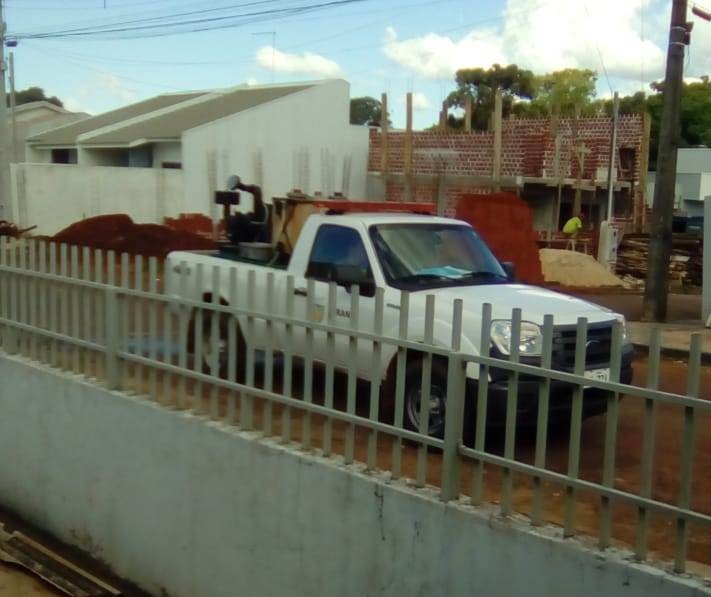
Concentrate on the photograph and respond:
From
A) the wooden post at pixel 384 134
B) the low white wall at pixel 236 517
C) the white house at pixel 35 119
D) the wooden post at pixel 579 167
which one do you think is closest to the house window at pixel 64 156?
the white house at pixel 35 119

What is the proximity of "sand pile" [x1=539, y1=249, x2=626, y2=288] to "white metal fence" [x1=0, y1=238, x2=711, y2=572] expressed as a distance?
14.4 metres

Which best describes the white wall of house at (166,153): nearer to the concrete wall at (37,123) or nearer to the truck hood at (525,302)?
the concrete wall at (37,123)

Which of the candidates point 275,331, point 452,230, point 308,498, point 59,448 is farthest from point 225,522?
point 452,230

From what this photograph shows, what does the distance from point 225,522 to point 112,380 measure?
4.66ft

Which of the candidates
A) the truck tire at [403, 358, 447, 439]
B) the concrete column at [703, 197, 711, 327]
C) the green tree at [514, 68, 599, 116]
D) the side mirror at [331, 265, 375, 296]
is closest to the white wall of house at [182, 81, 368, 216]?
the concrete column at [703, 197, 711, 327]

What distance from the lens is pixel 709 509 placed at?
5020 mm

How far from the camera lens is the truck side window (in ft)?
24.6

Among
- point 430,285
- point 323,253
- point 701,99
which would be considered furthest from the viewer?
point 701,99

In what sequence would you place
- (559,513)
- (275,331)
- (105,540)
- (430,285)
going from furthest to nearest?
(430,285), (105,540), (275,331), (559,513)

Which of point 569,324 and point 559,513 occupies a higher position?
point 569,324

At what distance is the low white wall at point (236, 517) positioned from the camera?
381 centimetres

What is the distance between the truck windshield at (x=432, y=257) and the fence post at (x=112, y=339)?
6.93ft

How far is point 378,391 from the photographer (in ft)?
14.9

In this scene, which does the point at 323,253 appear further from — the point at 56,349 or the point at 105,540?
the point at 105,540
